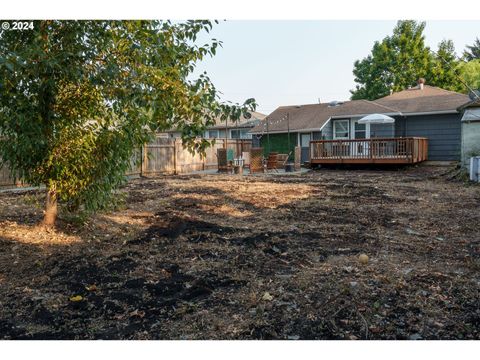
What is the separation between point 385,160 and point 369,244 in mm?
12986

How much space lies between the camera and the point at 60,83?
14.2 feet

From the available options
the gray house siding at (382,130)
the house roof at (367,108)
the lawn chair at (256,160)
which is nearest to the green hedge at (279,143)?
the house roof at (367,108)

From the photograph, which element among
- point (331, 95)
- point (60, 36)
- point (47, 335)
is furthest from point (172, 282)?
point (331, 95)

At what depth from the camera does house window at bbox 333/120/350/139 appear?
2116 cm

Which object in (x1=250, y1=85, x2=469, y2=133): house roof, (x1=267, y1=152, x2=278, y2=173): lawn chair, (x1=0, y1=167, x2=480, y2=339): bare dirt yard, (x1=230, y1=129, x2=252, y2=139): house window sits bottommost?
(x1=0, y1=167, x2=480, y2=339): bare dirt yard

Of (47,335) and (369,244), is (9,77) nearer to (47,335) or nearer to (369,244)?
(47,335)

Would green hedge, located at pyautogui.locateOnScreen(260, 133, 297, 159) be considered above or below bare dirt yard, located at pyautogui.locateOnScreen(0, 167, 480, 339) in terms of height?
above

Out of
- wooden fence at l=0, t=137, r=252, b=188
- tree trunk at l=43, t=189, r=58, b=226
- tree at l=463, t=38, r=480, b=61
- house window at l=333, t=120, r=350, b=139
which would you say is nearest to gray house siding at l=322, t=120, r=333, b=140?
house window at l=333, t=120, r=350, b=139

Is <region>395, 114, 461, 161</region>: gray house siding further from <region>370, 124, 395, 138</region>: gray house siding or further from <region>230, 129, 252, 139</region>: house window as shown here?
<region>230, 129, 252, 139</region>: house window

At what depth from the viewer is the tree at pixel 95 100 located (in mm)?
3852

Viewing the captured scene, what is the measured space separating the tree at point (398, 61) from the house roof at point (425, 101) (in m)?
13.0

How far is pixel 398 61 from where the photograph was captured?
34.0 meters

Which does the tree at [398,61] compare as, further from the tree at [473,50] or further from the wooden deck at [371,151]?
the tree at [473,50]

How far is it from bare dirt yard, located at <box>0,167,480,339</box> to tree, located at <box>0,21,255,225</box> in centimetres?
93
